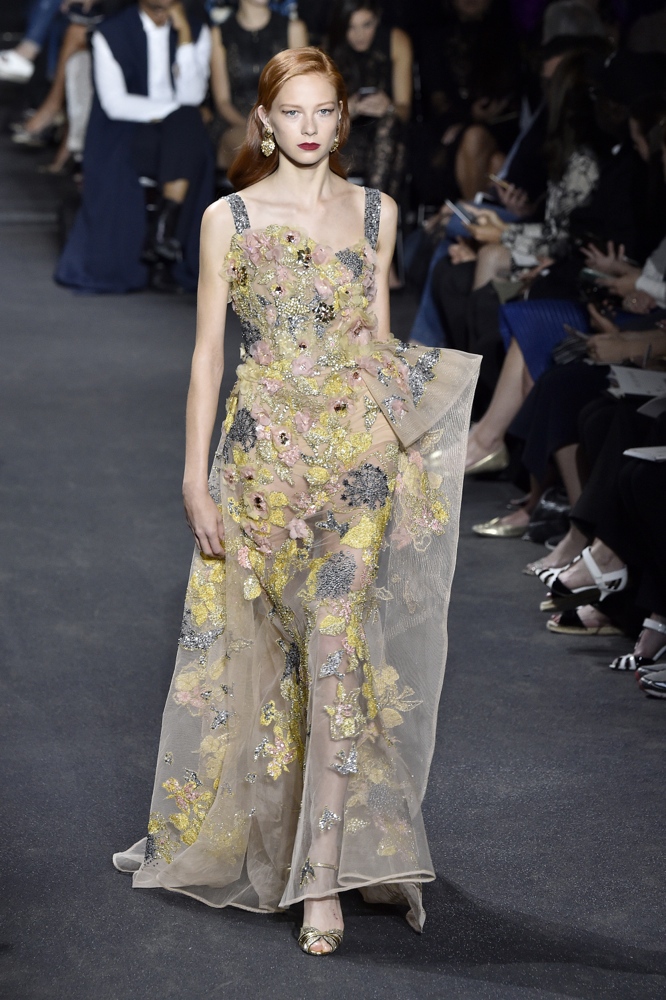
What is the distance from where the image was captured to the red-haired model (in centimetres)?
238

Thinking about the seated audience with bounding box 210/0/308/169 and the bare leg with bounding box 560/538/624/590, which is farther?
the seated audience with bounding box 210/0/308/169

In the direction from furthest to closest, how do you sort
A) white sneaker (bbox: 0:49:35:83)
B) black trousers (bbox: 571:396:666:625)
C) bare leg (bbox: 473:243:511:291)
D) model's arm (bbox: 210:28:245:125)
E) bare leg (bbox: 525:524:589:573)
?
white sneaker (bbox: 0:49:35:83) < model's arm (bbox: 210:28:245:125) < bare leg (bbox: 473:243:511:291) < bare leg (bbox: 525:524:589:573) < black trousers (bbox: 571:396:666:625)

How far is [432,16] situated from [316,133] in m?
6.21

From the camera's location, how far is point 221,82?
7.76 m

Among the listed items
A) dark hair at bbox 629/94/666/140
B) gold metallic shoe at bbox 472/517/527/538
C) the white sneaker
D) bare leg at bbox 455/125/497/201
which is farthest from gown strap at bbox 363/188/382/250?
the white sneaker

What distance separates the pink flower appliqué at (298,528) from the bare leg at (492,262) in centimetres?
333

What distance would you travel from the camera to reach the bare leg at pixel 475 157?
23.0 ft

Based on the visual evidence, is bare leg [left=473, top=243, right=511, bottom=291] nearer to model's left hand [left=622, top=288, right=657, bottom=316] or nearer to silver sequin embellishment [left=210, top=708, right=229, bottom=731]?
model's left hand [left=622, top=288, right=657, bottom=316]

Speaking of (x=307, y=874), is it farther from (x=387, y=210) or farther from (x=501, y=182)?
(x=501, y=182)

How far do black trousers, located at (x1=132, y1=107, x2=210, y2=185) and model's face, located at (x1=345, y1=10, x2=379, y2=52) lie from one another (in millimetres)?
924

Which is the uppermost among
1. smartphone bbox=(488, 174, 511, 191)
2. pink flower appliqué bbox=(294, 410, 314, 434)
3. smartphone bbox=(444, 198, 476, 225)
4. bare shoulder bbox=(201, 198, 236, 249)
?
bare shoulder bbox=(201, 198, 236, 249)

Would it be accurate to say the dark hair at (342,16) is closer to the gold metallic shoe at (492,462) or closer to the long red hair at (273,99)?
the gold metallic shoe at (492,462)

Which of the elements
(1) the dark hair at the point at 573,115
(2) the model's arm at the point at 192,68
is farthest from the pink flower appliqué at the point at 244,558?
(2) the model's arm at the point at 192,68

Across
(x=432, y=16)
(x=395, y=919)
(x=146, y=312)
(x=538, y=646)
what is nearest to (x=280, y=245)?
(x=395, y=919)
